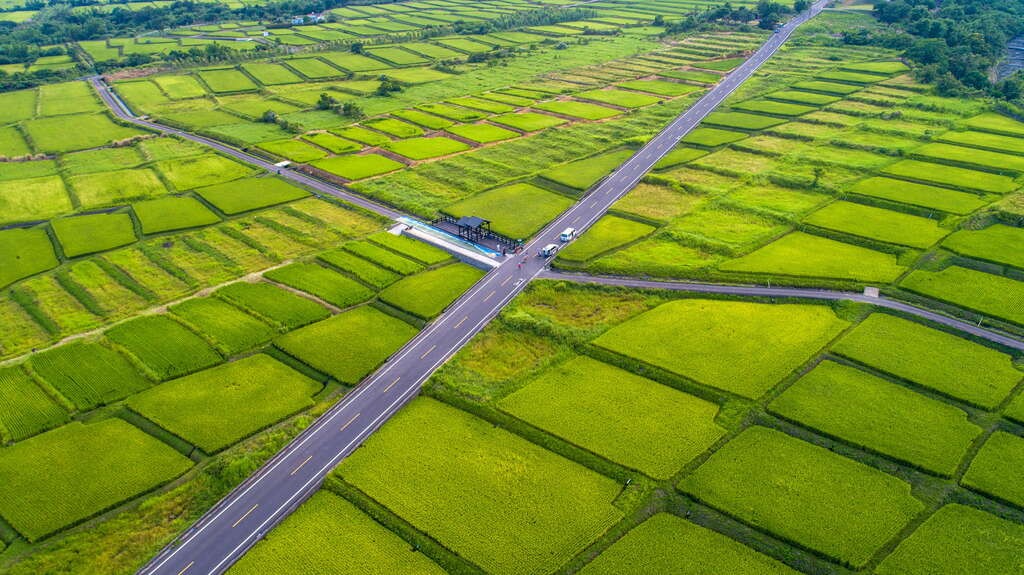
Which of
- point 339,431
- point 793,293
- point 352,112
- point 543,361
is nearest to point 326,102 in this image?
point 352,112

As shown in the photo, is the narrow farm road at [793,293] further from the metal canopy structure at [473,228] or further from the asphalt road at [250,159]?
A: the asphalt road at [250,159]

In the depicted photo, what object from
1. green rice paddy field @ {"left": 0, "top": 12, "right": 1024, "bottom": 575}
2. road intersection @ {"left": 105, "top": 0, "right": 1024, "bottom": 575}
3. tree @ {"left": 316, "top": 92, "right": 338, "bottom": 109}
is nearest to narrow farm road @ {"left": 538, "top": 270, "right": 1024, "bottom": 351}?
road intersection @ {"left": 105, "top": 0, "right": 1024, "bottom": 575}

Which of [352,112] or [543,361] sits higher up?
[352,112]

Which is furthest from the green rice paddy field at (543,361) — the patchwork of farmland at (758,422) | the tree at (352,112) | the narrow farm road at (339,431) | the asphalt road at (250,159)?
the tree at (352,112)

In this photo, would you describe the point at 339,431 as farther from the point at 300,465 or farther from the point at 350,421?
the point at 300,465

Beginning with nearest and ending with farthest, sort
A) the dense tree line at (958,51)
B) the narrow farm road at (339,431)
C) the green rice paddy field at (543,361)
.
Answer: the narrow farm road at (339,431)
the green rice paddy field at (543,361)
the dense tree line at (958,51)

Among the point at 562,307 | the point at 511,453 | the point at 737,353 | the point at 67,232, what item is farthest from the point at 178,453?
the point at 67,232

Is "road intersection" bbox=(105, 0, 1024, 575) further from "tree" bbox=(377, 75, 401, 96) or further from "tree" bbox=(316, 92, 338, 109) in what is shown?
"tree" bbox=(377, 75, 401, 96)
